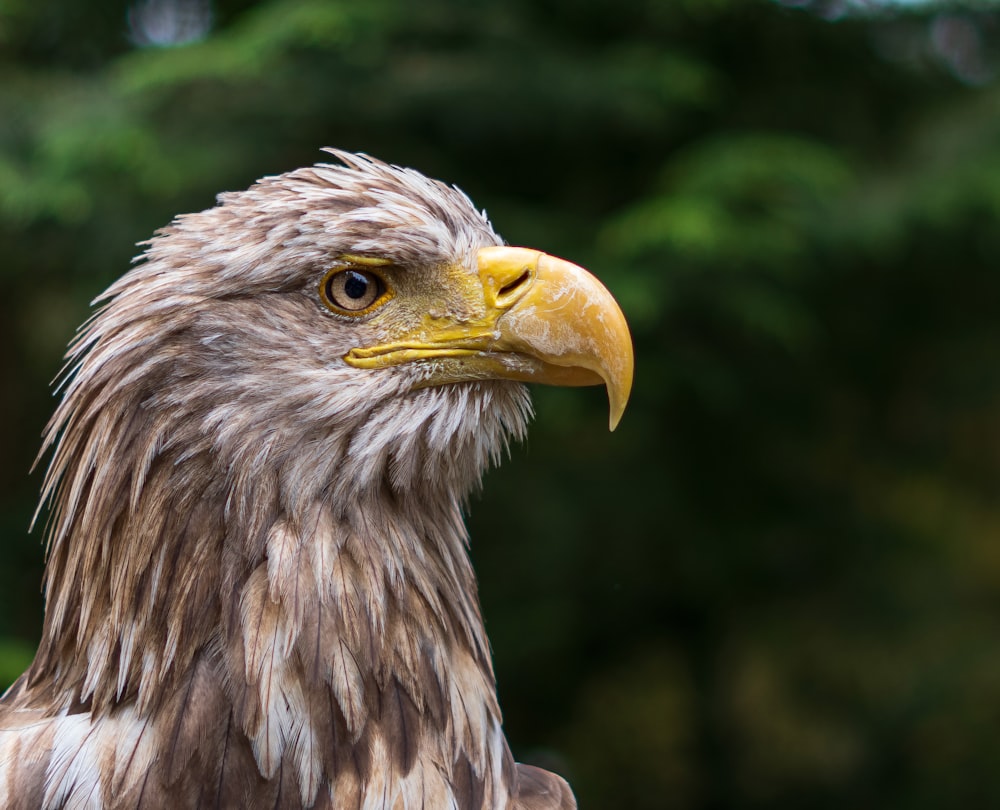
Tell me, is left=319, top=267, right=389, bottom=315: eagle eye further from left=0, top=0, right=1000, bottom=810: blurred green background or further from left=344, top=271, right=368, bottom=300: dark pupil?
left=0, top=0, right=1000, bottom=810: blurred green background

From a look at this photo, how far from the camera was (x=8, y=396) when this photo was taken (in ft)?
22.2

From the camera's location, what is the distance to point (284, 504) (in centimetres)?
204

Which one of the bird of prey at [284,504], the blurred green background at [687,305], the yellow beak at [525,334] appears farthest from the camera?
the blurred green background at [687,305]

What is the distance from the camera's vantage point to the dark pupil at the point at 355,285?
214 cm

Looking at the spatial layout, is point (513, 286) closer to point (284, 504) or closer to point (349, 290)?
point (349, 290)

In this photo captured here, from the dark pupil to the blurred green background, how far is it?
2948 millimetres

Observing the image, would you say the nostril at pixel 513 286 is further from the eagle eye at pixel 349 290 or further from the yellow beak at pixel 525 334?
the eagle eye at pixel 349 290

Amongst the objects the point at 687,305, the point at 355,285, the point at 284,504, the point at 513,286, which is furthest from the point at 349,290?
the point at 687,305

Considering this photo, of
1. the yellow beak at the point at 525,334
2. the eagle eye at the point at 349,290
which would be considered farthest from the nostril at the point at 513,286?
the eagle eye at the point at 349,290

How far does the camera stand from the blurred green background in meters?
5.27

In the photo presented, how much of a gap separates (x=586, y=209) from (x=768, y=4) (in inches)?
55.9

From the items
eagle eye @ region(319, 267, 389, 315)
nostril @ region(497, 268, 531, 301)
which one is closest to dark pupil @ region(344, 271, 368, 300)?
eagle eye @ region(319, 267, 389, 315)

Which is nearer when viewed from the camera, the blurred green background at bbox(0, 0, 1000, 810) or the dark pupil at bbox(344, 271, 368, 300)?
the dark pupil at bbox(344, 271, 368, 300)

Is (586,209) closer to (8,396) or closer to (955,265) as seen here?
(955,265)
